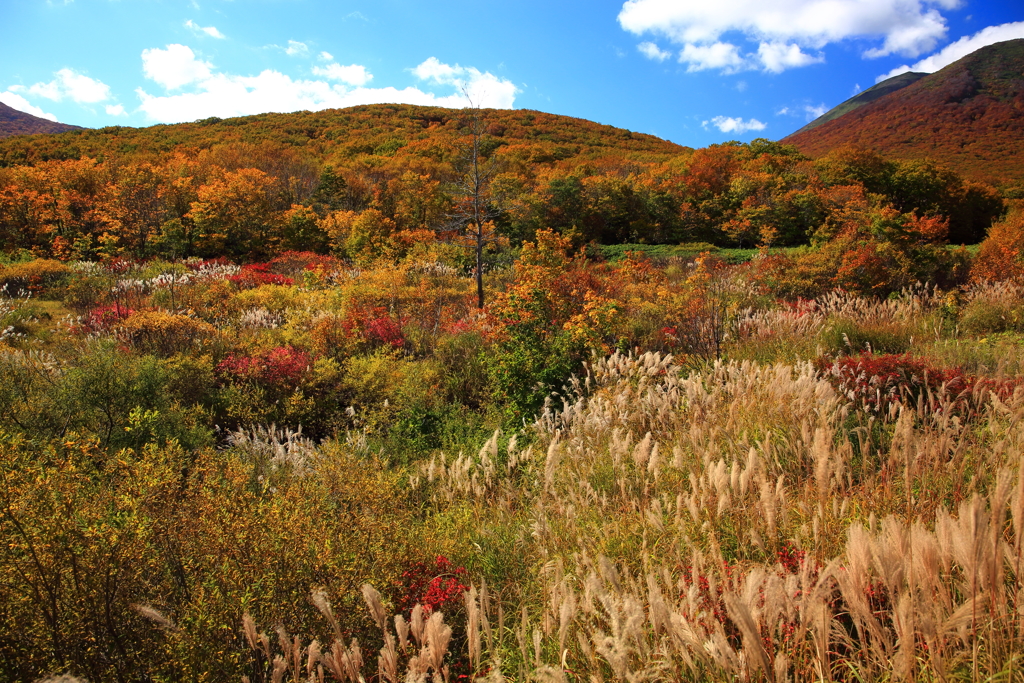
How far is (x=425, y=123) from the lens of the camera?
173ft

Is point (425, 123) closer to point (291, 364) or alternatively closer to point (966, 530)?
point (291, 364)

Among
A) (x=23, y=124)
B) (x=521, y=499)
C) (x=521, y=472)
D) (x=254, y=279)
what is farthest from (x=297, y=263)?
(x=23, y=124)

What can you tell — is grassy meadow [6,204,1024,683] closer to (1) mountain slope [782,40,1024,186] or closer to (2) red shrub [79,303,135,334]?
(2) red shrub [79,303,135,334]

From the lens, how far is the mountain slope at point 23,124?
197ft

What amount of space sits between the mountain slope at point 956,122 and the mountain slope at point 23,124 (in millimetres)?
89175

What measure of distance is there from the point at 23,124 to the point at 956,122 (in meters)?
109

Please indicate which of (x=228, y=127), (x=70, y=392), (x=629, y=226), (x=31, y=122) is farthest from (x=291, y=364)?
(x=31, y=122)

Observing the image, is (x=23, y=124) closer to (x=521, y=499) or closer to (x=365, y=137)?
(x=365, y=137)

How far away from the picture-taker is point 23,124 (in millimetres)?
62656

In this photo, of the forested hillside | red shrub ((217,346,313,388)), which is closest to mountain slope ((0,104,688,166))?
the forested hillside

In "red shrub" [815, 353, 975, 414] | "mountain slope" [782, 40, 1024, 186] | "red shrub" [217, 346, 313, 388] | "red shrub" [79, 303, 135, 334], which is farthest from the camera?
"mountain slope" [782, 40, 1024, 186]

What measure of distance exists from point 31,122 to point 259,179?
63.7 m

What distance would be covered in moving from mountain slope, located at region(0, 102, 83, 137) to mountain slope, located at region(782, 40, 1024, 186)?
8918 centimetres

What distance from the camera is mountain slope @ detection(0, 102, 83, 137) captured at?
60.2 m
